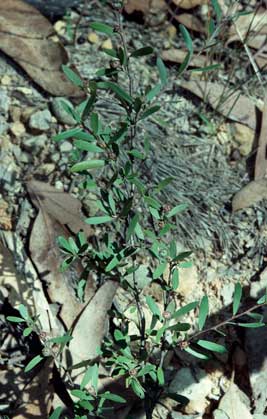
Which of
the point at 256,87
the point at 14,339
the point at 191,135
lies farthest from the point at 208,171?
the point at 14,339

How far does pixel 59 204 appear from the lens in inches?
126

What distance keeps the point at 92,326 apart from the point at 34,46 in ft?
4.83

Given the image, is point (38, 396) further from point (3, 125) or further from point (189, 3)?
point (189, 3)

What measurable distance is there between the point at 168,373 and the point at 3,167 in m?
1.20

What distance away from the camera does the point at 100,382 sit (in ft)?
9.52

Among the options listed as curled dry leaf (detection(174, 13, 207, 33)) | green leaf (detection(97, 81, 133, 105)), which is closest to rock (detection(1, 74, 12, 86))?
curled dry leaf (detection(174, 13, 207, 33))

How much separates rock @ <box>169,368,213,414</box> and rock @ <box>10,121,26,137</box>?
4.36 ft

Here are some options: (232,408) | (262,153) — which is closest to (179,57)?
(262,153)

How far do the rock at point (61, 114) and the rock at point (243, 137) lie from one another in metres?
0.83

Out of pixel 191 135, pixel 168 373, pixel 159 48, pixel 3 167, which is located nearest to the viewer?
pixel 168 373

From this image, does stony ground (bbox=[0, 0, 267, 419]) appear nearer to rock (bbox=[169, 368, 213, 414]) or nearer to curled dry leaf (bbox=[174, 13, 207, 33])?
rock (bbox=[169, 368, 213, 414])

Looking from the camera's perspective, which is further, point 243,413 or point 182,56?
point 182,56

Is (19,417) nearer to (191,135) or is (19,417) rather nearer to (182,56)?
(191,135)

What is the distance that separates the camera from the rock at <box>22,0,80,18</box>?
12.2 ft
